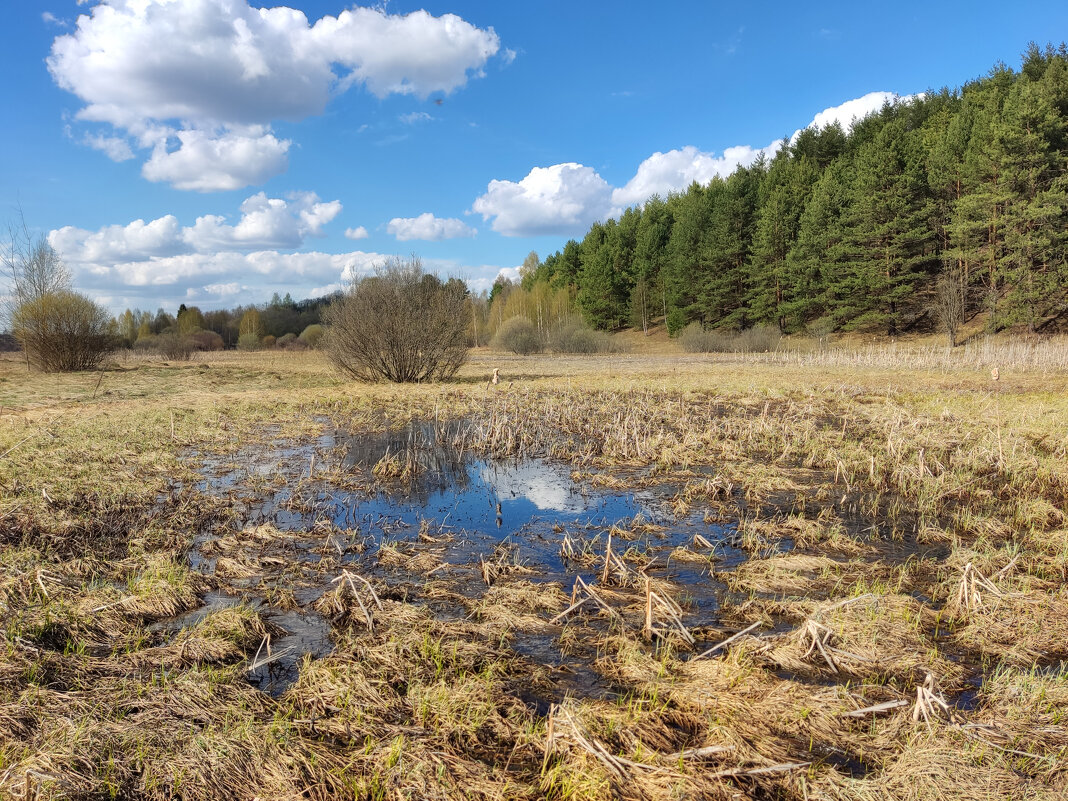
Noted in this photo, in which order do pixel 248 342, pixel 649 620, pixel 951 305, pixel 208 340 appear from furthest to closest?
pixel 208 340, pixel 248 342, pixel 951 305, pixel 649 620

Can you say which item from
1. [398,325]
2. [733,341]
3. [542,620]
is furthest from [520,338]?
[542,620]

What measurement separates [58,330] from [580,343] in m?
28.8

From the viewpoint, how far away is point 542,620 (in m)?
4.18

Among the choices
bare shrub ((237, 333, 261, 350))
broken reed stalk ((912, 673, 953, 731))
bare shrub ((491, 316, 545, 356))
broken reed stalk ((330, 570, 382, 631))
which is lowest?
broken reed stalk ((912, 673, 953, 731))

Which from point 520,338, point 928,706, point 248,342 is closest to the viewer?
point 928,706

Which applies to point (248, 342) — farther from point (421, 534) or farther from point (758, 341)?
point (421, 534)

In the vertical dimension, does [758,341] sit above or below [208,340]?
below

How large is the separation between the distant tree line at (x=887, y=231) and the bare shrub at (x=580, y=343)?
23.5 ft

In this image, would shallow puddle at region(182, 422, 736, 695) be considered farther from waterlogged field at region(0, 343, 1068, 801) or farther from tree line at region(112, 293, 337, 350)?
tree line at region(112, 293, 337, 350)

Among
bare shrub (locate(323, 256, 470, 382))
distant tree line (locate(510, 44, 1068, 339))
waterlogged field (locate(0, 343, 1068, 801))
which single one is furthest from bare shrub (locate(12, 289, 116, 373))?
distant tree line (locate(510, 44, 1068, 339))

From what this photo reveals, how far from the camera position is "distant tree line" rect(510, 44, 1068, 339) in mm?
29578

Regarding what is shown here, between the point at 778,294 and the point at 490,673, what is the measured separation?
139 feet

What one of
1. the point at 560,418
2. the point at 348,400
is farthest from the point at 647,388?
the point at 348,400

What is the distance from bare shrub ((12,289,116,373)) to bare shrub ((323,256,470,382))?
13927 mm
